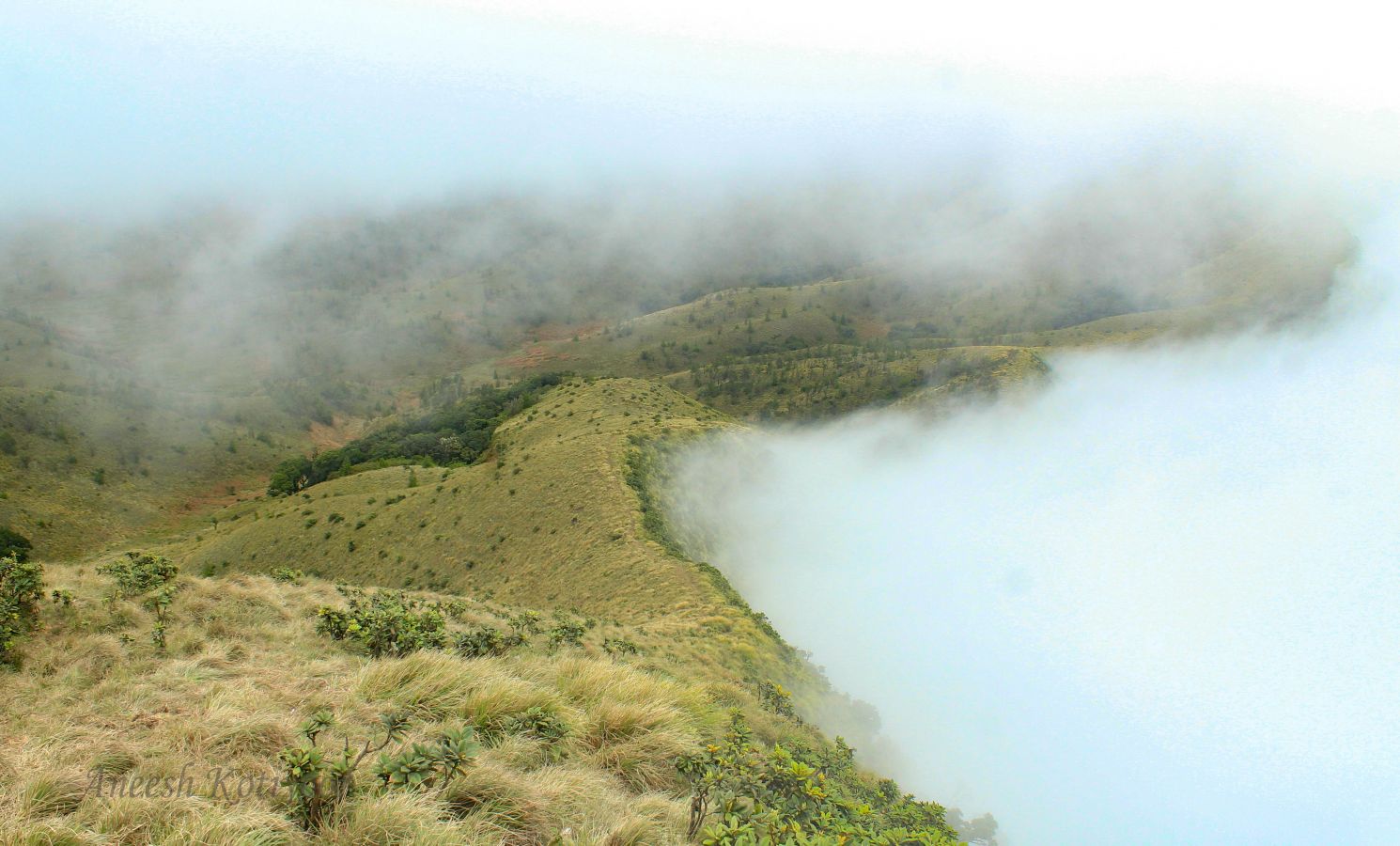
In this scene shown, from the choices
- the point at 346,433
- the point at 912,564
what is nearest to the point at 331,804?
the point at 912,564

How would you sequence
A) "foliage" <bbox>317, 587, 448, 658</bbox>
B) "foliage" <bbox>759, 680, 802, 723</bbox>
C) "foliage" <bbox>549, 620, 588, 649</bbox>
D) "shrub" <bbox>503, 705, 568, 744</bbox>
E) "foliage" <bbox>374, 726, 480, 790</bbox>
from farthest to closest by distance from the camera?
1. "foliage" <bbox>759, 680, 802, 723</bbox>
2. "foliage" <bbox>549, 620, 588, 649</bbox>
3. "foliage" <bbox>317, 587, 448, 658</bbox>
4. "shrub" <bbox>503, 705, 568, 744</bbox>
5. "foliage" <bbox>374, 726, 480, 790</bbox>

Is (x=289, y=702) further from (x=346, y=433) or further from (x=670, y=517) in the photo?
(x=346, y=433)

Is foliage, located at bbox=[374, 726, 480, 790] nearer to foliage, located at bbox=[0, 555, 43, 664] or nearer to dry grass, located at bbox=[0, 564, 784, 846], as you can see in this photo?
dry grass, located at bbox=[0, 564, 784, 846]

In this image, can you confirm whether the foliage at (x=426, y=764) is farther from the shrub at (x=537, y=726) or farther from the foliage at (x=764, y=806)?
the foliage at (x=764, y=806)

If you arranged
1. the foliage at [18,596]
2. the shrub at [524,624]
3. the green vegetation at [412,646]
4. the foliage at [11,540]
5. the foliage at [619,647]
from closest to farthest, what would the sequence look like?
the green vegetation at [412,646]
the foliage at [18,596]
the shrub at [524,624]
the foliage at [619,647]
the foliage at [11,540]

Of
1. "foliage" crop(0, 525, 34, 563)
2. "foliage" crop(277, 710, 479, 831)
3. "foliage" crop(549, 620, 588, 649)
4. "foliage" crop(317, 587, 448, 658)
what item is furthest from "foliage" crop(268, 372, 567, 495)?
"foliage" crop(277, 710, 479, 831)

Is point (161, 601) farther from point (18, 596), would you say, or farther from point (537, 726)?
point (537, 726)

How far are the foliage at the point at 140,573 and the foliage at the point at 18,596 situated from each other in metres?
1.22

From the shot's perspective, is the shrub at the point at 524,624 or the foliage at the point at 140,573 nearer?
the foliage at the point at 140,573

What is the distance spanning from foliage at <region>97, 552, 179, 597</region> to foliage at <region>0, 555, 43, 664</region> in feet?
4.00

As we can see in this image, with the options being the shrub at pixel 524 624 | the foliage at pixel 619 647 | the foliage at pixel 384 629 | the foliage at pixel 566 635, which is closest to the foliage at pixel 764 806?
the foliage at pixel 384 629

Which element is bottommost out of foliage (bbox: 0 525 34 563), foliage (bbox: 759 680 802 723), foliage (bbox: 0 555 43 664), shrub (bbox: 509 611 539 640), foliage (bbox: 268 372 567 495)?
foliage (bbox: 0 525 34 563)

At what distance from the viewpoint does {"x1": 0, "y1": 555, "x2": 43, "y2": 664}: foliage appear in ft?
31.8

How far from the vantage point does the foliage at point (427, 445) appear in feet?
269
